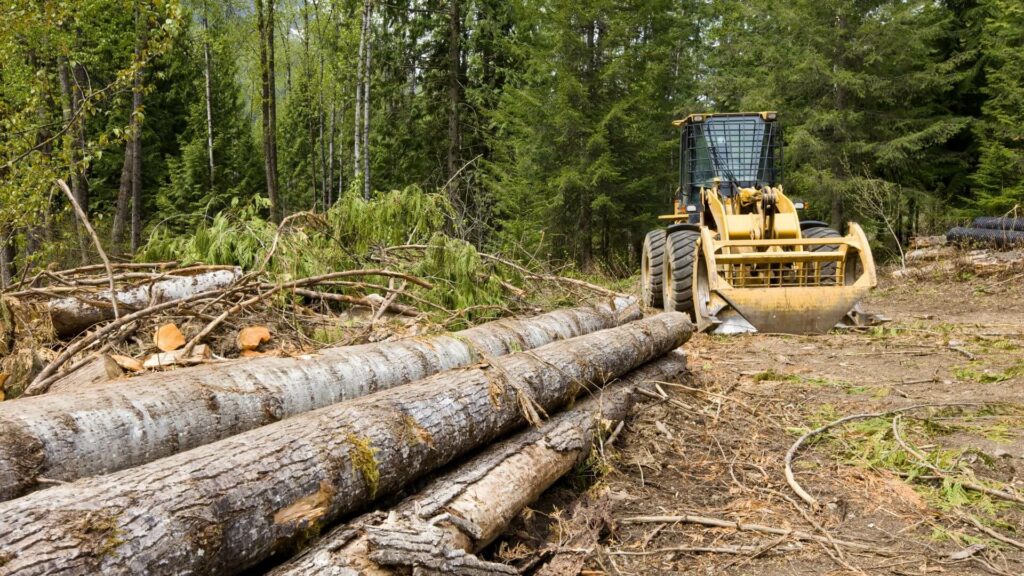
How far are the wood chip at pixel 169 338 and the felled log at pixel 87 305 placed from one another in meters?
0.55

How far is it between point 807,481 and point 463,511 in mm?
2173

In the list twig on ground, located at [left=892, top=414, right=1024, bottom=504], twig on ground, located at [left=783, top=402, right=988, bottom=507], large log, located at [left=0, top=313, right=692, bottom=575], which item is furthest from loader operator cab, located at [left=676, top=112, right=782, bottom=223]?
large log, located at [left=0, top=313, right=692, bottom=575]

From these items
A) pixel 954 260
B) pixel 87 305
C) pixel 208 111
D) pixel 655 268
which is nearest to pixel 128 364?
pixel 87 305

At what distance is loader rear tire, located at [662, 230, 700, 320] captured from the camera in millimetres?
9180

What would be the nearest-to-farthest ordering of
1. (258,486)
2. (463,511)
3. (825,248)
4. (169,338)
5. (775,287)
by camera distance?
(258,486), (463,511), (169,338), (775,287), (825,248)

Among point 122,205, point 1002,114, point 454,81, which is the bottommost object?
point 122,205

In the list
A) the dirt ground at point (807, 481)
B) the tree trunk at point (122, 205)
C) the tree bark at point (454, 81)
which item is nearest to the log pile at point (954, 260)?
the dirt ground at point (807, 481)

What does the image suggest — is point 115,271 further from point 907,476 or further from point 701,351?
point 907,476

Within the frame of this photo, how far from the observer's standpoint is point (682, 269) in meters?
9.21

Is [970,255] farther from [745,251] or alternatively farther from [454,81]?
[454,81]

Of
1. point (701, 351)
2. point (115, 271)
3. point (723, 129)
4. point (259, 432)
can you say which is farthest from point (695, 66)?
point (259, 432)

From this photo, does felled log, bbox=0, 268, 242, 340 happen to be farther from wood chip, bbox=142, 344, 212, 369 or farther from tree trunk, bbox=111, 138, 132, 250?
tree trunk, bbox=111, 138, 132, 250

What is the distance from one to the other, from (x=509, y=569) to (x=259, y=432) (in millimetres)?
1172

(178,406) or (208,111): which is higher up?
(208,111)
